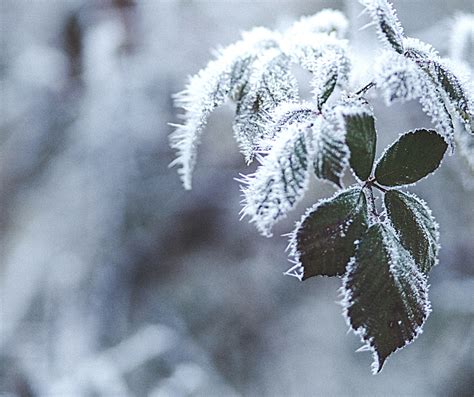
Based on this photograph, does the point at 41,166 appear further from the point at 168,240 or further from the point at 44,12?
the point at 44,12

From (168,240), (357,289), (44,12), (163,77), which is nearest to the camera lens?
(357,289)

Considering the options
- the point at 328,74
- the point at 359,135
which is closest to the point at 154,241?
the point at 328,74

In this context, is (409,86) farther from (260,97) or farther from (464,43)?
(464,43)

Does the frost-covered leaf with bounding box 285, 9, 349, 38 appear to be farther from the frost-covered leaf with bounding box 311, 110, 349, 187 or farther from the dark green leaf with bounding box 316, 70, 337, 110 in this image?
the frost-covered leaf with bounding box 311, 110, 349, 187

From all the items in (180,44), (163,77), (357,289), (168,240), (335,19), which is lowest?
(357,289)

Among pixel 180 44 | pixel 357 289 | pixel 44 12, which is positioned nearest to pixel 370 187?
pixel 357 289

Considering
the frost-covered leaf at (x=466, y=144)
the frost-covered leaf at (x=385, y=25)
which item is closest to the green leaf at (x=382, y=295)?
the frost-covered leaf at (x=385, y=25)
